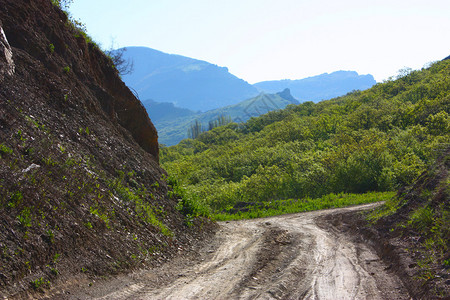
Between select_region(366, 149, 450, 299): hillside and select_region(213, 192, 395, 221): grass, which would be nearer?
select_region(366, 149, 450, 299): hillside

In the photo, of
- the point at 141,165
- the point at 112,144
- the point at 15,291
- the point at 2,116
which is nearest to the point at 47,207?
the point at 15,291

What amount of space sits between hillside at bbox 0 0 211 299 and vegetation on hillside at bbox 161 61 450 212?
5164 millimetres

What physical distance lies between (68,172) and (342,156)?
28.5m

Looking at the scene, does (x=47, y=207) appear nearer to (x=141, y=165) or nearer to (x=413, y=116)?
(x=141, y=165)

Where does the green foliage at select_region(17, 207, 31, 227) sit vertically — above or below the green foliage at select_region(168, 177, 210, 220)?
above

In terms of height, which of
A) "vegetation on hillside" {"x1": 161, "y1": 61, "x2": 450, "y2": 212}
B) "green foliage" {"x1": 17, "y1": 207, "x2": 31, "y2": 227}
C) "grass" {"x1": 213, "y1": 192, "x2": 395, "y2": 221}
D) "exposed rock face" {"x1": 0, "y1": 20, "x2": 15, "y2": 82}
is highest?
"exposed rock face" {"x1": 0, "y1": 20, "x2": 15, "y2": 82}

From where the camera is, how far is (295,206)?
2344cm

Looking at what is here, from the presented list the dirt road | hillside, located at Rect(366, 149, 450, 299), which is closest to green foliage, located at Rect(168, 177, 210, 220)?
the dirt road

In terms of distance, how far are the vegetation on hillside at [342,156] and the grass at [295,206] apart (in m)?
3.29

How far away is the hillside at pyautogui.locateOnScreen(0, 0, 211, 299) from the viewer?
19.1ft

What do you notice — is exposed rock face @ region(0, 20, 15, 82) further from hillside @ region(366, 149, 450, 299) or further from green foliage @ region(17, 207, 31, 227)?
hillside @ region(366, 149, 450, 299)

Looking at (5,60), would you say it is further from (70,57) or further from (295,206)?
(295,206)

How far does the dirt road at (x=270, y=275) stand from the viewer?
632cm

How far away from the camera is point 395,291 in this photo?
6523mm
